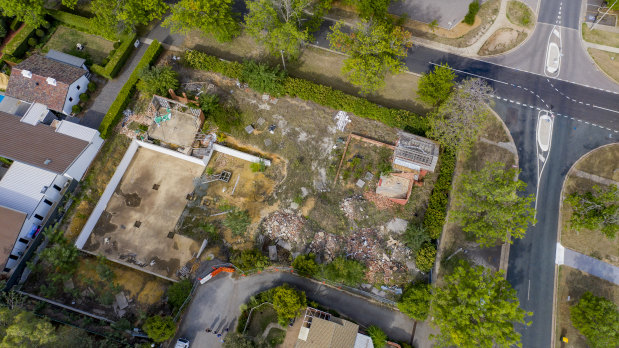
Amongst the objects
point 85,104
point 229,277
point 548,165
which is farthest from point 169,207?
point 548,165

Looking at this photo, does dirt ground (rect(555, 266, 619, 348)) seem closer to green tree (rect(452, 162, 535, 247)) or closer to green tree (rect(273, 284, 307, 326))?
green tree (rect(452, 162, 535, 247))

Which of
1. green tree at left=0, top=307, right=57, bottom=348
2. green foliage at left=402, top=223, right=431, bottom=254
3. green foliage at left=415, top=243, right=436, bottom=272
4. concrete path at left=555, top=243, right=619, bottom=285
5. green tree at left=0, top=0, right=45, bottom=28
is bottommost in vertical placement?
green tree at left=0, top=307, right=57, bottom=348

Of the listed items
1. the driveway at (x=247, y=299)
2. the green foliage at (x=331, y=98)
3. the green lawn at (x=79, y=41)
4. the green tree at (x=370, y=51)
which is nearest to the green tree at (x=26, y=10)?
the green lawn at (x=79, y=41)

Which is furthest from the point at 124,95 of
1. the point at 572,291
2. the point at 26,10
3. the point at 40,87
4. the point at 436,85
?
the point at 572,291

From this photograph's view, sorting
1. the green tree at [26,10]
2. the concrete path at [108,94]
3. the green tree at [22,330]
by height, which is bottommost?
the green tree at [22,330]

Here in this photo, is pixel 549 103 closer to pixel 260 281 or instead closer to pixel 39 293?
pixel 260 281

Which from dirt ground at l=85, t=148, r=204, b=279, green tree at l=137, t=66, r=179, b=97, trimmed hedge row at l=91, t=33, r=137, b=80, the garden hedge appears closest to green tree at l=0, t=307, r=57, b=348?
dirt ground at l=85, t=148, r=204, b=279

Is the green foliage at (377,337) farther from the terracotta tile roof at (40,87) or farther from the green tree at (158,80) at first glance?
the terracotta tile roof at (40,87)
